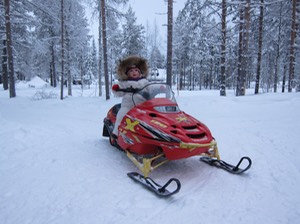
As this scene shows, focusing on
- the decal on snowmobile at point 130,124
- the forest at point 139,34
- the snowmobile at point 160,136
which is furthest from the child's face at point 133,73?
the forest at point 139,34

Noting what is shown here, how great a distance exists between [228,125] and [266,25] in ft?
61.3

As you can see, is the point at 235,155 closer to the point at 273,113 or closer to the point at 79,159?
the point at 79,159

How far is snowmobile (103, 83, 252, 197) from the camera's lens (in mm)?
3148

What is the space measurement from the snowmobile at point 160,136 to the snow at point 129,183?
18 cm

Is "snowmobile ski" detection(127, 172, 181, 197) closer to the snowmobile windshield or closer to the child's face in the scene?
the snowmobile windshield

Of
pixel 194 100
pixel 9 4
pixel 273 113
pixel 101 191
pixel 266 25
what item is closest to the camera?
pixel 101 191

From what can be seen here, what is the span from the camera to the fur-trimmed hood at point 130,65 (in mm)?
4653

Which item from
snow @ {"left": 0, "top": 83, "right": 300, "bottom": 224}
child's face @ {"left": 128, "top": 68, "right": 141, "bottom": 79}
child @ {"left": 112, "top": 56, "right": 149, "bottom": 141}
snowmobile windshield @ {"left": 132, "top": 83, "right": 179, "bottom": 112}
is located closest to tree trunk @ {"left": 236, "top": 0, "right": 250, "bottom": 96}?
snow @ {"left": 0, "top": 83, "right": 300, "bottom": 224}

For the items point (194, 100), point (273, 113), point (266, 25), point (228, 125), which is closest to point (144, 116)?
point (228, 125)

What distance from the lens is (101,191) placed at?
3.03 meters

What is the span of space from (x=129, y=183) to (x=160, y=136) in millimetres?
840

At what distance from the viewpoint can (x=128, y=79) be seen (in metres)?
4.55

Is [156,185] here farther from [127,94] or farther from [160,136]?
[127,94]

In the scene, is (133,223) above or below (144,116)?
below
